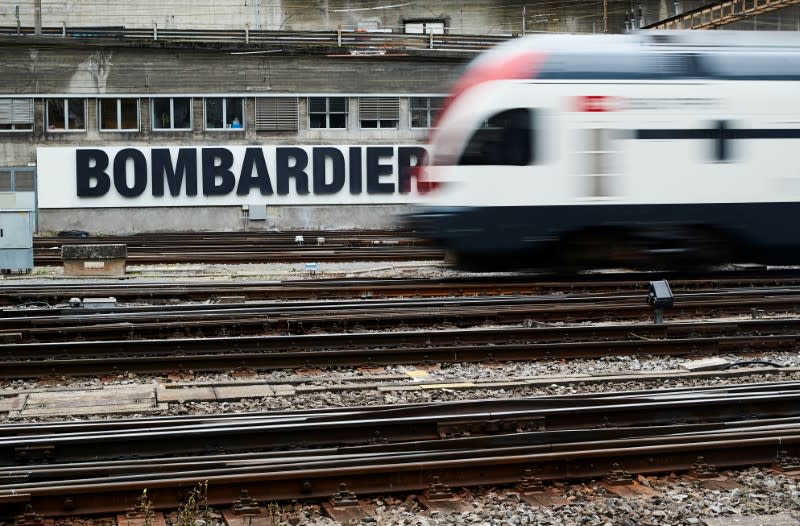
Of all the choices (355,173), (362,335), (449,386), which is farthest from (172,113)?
(449,386)

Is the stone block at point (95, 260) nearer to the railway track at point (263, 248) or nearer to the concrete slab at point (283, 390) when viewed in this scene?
the railway track at point (263, 248)

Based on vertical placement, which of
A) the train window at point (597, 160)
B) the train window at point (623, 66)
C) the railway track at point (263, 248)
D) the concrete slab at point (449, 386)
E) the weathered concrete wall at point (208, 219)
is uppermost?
the train window at point (623, 66)

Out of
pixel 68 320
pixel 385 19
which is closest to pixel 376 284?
pixel 68 320

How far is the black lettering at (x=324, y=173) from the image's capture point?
3894 cm

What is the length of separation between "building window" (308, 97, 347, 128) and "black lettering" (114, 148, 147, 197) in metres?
6.24

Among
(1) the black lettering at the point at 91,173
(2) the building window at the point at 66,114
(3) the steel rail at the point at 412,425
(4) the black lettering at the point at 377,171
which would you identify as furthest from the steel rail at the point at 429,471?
(2) the building window at the point at 66,114

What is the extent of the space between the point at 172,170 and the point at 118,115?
2.90m

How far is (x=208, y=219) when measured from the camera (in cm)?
3831

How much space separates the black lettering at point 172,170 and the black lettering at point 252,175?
173 cm

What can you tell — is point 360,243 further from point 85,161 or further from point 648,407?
point 648,407

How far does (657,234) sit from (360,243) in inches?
547

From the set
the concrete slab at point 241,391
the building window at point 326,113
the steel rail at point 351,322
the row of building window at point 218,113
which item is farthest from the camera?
the building window at point 326,113

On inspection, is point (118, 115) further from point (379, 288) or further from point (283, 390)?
point (283, 390)

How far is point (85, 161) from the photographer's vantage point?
37.7m
